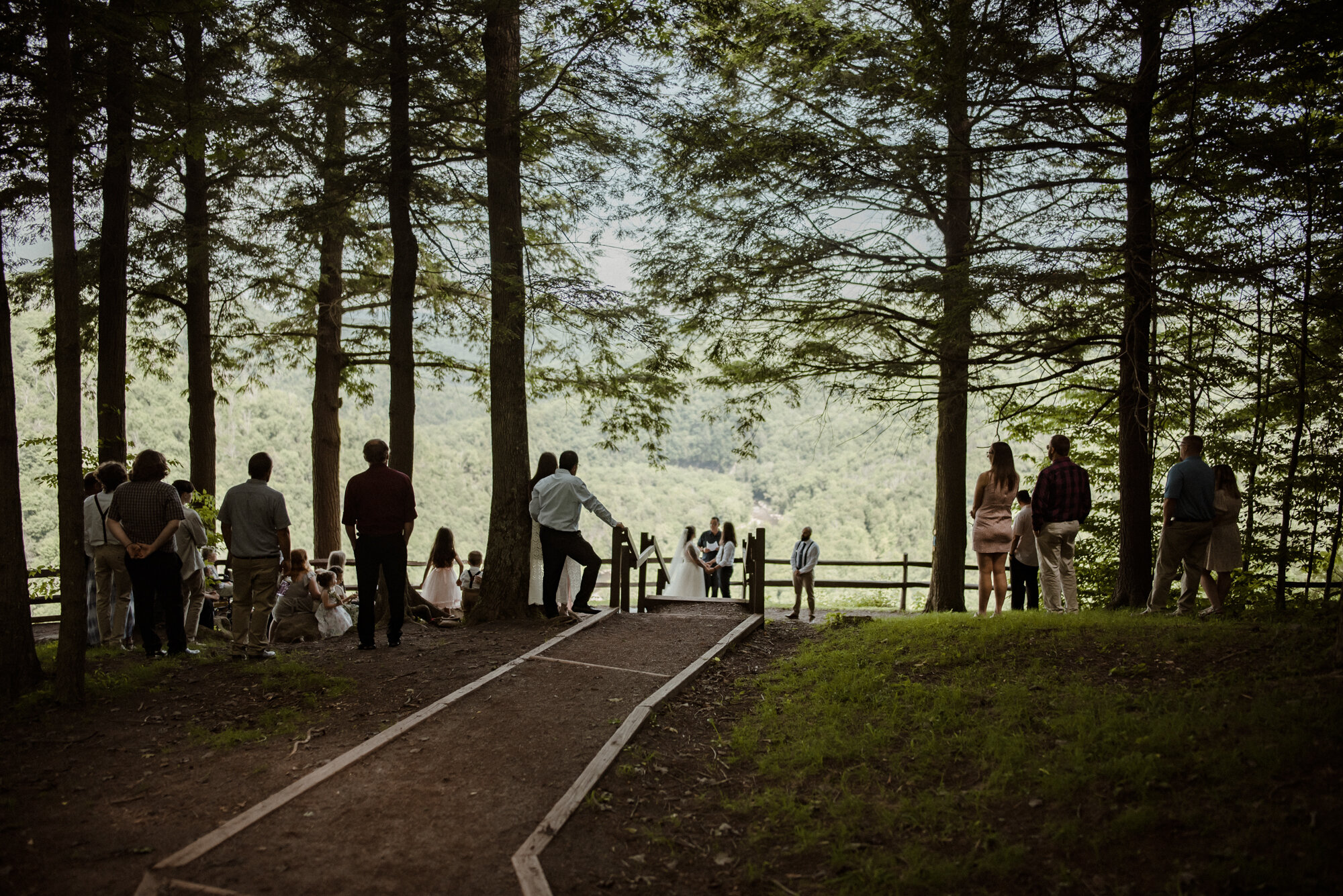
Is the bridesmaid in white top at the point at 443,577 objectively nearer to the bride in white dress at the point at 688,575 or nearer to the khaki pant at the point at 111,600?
the khaki pant at the point at 111,600

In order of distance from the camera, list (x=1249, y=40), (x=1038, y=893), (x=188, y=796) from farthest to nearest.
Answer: (x=1249, y=40), (x=188, y=796), (x=1038, y=893)

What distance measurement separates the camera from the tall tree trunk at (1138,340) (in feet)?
27.0

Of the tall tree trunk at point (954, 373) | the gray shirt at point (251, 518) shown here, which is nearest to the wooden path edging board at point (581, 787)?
the gray shirt at point (251, 518)

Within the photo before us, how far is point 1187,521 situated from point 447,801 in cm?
696

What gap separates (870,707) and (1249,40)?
6.47 meters

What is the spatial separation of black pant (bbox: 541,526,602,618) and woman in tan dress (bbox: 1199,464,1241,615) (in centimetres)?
616

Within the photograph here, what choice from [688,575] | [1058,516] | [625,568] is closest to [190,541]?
[625,568]

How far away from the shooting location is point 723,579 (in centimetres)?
1605

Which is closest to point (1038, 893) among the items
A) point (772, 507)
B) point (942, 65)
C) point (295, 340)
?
point (942, 65)

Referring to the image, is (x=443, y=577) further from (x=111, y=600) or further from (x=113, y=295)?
(x=113, y=295)

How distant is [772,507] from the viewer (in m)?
69.5

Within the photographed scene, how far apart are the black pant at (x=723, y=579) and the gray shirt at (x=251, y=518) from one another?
981 centimetres

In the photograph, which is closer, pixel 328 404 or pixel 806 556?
pixel 328 404

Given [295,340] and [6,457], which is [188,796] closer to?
[6,457]
